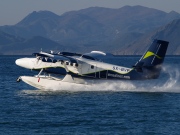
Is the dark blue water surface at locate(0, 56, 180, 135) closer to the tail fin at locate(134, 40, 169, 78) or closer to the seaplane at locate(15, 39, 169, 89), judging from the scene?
the seaplane at locate(15, 39, 169, 89)

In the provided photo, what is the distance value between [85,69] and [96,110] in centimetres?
1289

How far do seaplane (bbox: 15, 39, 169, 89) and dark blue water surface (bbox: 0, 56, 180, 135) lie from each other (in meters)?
1.01

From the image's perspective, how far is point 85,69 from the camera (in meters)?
54.6

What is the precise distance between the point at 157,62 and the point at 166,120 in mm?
15541

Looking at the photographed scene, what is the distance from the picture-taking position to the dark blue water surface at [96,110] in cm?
3475

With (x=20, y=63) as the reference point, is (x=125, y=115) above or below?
below

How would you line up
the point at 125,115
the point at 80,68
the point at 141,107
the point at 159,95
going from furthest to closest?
the point at 80,68
the point at 159,95
the point at 141,107
the point at 125,115

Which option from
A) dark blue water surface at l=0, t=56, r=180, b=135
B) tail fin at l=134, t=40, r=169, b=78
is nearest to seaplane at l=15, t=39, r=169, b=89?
tail fin at l=134, t=40, r=169, b=78

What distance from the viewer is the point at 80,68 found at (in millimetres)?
54656

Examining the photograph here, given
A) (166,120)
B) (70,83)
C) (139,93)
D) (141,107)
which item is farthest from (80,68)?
(166,120)

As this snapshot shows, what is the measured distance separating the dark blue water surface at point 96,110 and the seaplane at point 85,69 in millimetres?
1011

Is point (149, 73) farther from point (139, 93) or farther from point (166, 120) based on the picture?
point (166, 120)

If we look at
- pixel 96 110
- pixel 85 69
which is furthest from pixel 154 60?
pixel 96 110

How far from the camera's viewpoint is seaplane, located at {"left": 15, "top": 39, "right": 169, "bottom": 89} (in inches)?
2069
